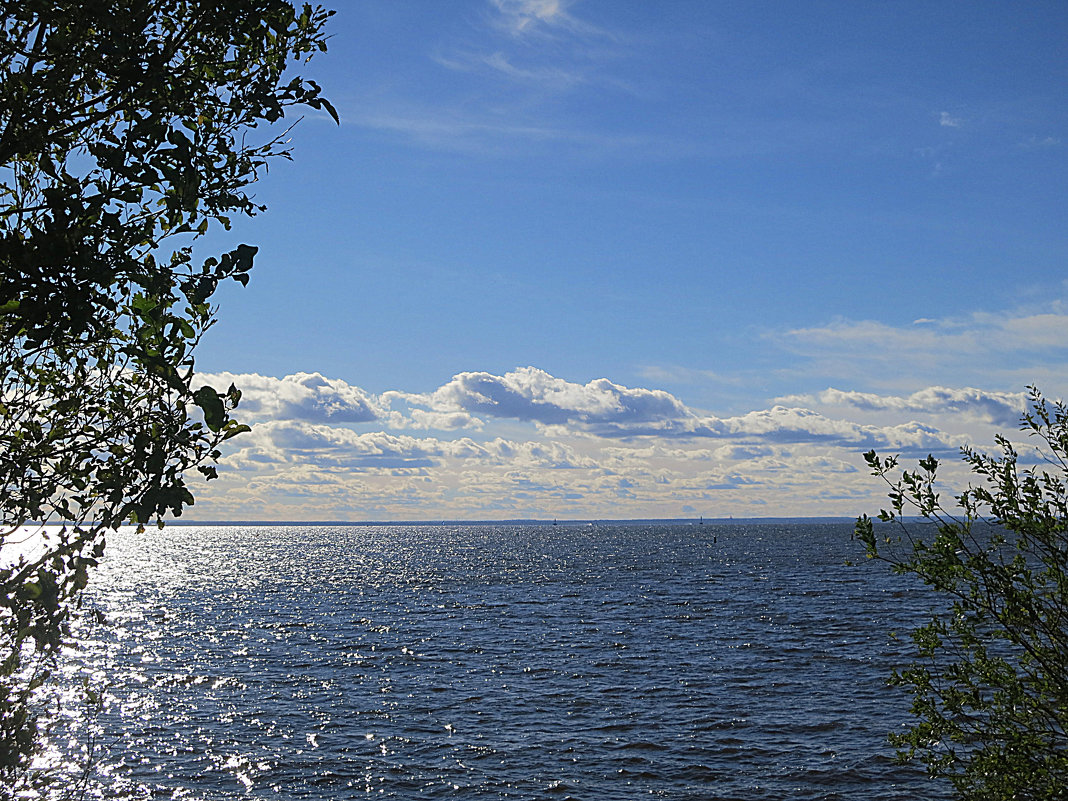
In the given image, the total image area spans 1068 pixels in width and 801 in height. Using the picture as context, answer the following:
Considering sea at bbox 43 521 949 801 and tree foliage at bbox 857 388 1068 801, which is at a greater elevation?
tree foliage at bbox 857 388 1068 801

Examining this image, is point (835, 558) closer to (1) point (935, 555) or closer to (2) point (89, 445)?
(1) point (935, 555)

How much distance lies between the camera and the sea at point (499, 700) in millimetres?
27375

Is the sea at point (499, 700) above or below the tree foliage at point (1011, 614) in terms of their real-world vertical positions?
below

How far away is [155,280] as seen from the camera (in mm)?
4973

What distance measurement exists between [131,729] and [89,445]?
32900 millimetres

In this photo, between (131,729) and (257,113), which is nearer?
(257,113)

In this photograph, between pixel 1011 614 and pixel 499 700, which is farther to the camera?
pixel 499 700

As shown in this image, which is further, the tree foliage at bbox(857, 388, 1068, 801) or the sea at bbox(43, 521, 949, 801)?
the sea at bbox(43, 521, 949, 801)

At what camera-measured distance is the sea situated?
27375 millimetres

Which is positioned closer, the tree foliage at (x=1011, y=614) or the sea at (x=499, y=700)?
the tree foliage at (x=1011, y=614)

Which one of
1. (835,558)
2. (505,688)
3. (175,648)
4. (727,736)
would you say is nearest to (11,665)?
(727,736)

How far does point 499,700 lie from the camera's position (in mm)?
38188

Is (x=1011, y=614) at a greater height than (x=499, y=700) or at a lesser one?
greater

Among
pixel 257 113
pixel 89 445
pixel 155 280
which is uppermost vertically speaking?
pixel 257 113
